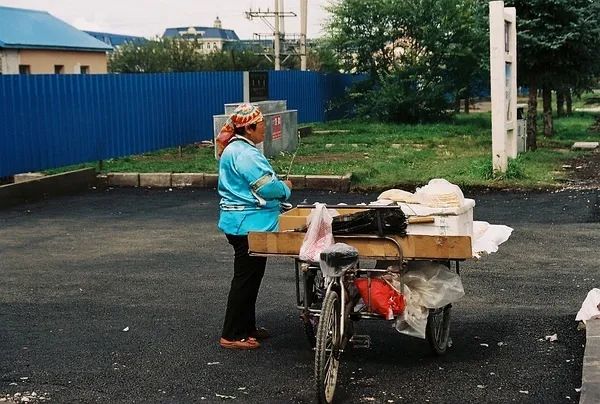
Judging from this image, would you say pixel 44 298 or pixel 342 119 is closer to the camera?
pixel 44 298

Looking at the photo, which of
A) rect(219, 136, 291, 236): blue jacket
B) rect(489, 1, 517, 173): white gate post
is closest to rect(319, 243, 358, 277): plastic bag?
rect(219, 136, 291, 236): blue jacket

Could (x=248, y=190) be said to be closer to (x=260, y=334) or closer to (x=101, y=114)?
(x=260, y=334)

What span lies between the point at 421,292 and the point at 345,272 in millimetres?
706

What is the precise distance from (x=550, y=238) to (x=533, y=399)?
5.80 m

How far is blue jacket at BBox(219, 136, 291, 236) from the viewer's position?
21.9ft

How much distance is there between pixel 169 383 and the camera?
607 cm

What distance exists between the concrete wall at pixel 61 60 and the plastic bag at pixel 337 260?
3975cm

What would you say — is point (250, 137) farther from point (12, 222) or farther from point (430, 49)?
point (430, 49)

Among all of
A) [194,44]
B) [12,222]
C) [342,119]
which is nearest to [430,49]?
[342,119]

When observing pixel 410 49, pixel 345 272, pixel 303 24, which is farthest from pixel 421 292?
pixel 303 24

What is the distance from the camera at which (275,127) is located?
75.5ft

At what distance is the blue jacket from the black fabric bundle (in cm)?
61

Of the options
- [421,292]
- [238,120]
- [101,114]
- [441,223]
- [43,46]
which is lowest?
[421,292]

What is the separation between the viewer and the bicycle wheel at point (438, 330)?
6391mm
